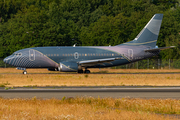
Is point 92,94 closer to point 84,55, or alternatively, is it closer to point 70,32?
point 84,55

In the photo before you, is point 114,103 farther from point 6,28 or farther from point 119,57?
point 6,28

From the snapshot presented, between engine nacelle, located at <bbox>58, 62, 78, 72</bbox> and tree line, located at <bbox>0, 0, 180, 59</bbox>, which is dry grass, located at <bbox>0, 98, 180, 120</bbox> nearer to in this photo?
engine nacelle, located at <bbox>58, 62, 78, 72</bbox>

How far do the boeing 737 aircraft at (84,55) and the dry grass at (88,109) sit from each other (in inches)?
1168

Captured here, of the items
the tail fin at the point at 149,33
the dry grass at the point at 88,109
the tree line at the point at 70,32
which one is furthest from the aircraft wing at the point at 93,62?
the dry grass at the point at 88,109

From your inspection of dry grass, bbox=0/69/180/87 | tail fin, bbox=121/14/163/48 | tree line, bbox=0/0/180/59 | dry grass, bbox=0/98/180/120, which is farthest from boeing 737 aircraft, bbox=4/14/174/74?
dry grass, bbox=0/98/180/120

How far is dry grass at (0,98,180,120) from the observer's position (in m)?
13.8

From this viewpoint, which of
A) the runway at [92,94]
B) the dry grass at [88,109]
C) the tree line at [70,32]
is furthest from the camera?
the tree line at [70,32]

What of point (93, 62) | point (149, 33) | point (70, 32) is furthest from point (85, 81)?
point (70, 32)

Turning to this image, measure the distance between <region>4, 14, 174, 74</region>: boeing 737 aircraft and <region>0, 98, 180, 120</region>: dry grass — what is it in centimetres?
2968

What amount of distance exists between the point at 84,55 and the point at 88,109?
34998 millimetres

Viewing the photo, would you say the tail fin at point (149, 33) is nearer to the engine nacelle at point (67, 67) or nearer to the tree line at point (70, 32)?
the engine nacelle at point (67, 67)

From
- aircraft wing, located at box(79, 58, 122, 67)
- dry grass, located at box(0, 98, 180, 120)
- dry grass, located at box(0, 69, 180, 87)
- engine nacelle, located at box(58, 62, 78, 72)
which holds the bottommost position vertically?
dry grass, located at box(0, 98, 180, 120)

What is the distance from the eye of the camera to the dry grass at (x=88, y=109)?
13.8 m

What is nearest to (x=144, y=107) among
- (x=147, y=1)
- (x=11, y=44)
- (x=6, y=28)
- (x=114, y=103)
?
(x=114, y=103)
